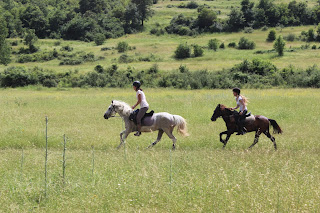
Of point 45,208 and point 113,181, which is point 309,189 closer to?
point 113,181

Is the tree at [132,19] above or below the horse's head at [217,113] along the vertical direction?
above

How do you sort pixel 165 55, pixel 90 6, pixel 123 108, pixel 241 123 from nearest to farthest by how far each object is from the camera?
1. pixel 241 123
2. pixel 123 108
3. pixel 165 55
4. pixel 90 6

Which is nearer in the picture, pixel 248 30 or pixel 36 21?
pixel 248 30

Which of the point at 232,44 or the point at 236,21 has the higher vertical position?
the point at 236,21

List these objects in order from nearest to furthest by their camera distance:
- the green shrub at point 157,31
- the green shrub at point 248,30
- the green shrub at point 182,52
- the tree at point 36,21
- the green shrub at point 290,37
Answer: the green shrub at point 182,52 → the green shrub at point 290,37 → the green shrub at point 248,30 → the green shrub at point 157,31 → the tree at point 36,21

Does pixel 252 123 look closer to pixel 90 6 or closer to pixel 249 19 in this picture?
pixel 249 19

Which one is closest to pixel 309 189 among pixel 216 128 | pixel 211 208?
pixel 211 208

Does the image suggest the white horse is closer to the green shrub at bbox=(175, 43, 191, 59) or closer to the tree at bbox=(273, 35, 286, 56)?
the tree at bbox=(273, 35, 286, 56)

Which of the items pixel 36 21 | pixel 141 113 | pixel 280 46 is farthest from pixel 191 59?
pixel 36 21

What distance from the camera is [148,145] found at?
13.1 meters

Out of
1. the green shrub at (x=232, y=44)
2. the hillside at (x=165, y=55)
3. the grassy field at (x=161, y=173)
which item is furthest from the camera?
the green shrub at (x=232, y=44)

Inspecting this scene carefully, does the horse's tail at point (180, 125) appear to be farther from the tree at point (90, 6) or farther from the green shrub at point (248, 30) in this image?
the tree at point (90, 6)

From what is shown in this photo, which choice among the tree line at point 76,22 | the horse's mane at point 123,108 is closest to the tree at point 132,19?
the tree line at point 76,22

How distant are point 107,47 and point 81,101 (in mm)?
55108
